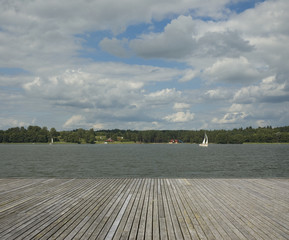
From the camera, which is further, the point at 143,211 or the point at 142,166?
the point at 142,166

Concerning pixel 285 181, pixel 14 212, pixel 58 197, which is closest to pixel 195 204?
pixel 58 197

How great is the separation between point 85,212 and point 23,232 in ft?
7.52

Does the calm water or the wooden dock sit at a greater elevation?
the wooden dock

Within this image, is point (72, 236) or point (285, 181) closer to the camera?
point (72, 236)

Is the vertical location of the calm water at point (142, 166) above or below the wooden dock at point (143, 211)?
below

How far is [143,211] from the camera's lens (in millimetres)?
9180

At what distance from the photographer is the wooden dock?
7.17 meters

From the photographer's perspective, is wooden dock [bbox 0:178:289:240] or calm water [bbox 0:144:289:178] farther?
calm water [bbox 0:144:289:178]

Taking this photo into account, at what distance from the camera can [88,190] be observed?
13.1 m

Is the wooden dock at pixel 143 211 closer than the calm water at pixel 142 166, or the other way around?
the wooden dock at pixel 143 211

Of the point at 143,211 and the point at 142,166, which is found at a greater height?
the point at 143,211

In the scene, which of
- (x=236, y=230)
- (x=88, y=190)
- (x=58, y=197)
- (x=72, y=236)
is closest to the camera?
(x=72, y=236)

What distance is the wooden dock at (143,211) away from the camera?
717cm

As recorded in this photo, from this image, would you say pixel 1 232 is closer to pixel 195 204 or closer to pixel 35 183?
pixel 195 204
